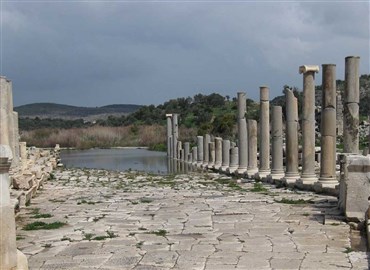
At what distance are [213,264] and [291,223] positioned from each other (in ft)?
9.93

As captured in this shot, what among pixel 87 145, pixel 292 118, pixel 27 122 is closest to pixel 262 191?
pixel 292 118

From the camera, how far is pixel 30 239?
8695 millimetres

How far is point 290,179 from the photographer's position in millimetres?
16109

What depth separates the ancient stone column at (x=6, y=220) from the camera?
5.87 metres

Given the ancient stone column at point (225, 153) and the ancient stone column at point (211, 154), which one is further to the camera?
the ancient stone column at point (211, 154)

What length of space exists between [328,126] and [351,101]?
1.10m

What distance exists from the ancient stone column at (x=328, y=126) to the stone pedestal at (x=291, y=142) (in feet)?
6.52

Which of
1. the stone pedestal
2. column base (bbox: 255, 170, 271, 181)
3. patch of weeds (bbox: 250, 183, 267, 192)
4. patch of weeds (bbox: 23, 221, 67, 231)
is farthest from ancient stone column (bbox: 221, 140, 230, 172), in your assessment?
patch of weeds (bbox: 23, 221, 67, 231)

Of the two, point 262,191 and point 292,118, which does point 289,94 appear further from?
point 262,191

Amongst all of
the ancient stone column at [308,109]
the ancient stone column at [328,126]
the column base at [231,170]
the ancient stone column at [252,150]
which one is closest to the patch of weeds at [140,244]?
the ancient stone column at [328,126]

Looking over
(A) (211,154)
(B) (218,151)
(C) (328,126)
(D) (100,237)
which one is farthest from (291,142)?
(A) (211,154)

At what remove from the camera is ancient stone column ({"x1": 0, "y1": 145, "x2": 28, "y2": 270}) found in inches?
231

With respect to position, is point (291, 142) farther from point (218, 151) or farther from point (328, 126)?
point (218, 151)

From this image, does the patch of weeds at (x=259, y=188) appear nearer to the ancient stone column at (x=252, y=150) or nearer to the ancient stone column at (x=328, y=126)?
the ancient stone column at (x=328, y=126)
